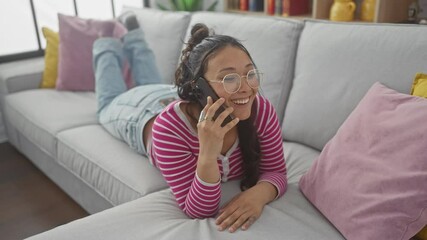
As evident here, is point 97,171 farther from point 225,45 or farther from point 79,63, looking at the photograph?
point 79,63

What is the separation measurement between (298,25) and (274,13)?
1.18 metres

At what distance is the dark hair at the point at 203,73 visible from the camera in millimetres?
1123

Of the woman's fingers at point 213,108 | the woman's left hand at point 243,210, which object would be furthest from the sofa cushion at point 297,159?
the woman's fingers at point 213,108

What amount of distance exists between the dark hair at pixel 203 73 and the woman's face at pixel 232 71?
2 centimetres

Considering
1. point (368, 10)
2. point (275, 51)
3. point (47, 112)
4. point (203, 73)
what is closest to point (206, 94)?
point (203, 73)

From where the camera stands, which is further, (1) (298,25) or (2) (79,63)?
(2) (79,63)

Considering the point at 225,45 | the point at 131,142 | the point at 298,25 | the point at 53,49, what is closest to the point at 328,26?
the point at 298,25

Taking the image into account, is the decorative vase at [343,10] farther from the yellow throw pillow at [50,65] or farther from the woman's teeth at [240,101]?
the yellow throw pillow at [50,65]

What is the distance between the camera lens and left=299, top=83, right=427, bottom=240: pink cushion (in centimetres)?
97

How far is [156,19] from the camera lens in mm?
2557

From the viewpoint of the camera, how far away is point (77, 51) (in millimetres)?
2447

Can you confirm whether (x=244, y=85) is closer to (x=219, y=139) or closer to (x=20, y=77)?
(x=219, y=139)

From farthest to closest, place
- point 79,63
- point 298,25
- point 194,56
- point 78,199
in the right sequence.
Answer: point 79,63 → point 78,199 → point 298,25 → point 194,56

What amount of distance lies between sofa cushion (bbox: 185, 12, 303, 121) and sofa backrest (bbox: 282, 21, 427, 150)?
48 mm
